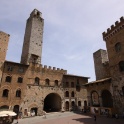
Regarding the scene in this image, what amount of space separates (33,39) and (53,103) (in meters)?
17.2

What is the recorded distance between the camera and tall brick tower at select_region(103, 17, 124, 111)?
1886 centimetres

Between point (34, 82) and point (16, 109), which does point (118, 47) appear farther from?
point (16, 109)

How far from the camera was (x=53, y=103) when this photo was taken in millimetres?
31391

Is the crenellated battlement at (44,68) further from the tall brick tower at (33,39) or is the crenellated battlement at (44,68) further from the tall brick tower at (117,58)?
the tall brick tower at (117,58)

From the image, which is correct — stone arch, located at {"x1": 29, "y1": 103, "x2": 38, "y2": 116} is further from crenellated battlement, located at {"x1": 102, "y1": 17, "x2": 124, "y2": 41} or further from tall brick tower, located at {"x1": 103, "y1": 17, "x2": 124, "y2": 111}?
crenellated battlement, located at {"x1": 102, "y1": 17, "x2": 124, "y2": 41}

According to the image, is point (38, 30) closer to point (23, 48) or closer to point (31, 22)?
point (31, 22)

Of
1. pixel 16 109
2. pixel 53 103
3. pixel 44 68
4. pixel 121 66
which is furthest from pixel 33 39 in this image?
pixel 121 66

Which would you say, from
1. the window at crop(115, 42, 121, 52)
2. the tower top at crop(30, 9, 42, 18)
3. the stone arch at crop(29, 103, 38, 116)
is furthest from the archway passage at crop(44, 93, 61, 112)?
the tower top at crop(30, 9, 42, 18)


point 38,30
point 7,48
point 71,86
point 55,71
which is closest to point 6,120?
point 7,48

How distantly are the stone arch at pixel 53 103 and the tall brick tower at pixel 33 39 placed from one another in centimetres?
950

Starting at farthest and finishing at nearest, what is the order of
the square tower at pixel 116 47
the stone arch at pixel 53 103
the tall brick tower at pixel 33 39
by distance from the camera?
1. the stone arch at pixel 53 103
2. the tall brick tower at pixel 33 39
3. the square tower at pixel 116 47

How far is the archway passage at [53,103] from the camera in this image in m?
29.3

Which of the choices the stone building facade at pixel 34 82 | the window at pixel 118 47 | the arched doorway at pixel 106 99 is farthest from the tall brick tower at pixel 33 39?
the window at pixel 118 47

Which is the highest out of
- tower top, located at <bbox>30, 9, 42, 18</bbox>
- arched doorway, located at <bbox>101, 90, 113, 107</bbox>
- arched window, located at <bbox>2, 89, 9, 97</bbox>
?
tower top, located at <bbox>30, 9, 42, 18</bbox>
